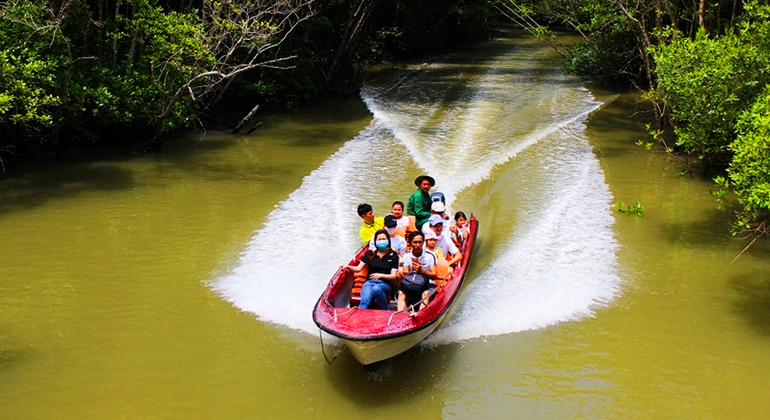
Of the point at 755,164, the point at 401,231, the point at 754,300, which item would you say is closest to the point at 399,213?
the point at 401,231

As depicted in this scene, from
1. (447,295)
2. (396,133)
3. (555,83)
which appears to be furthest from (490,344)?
(555,83)

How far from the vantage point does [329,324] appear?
7.44 meters

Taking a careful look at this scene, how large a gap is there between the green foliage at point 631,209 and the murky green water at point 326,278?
0.16 meters

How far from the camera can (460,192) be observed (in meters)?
14.5

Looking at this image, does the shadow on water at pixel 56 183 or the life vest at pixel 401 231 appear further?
the shadow on water at pixel 56 183

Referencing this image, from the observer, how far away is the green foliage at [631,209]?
12969 mm

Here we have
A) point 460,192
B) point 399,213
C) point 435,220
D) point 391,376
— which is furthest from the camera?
point 460,192

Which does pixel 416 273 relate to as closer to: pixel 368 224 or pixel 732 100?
pixel 368 224

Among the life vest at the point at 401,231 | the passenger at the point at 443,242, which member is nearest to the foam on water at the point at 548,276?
the passenger at the point at 443,242

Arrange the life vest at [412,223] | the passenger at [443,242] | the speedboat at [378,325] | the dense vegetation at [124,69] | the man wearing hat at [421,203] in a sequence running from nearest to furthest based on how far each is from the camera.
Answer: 1. the speedboat at [378,325]
2. the passenger at [443,242]
3. the life vest at [412,223]
4. the man wearing hat at [421,203]
5. the dense vegetation at [124,69]

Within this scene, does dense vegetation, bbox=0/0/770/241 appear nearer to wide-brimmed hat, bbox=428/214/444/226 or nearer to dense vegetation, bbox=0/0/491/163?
dense vegetation, bbox=0/0/491/163

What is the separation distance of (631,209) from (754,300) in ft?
12.5

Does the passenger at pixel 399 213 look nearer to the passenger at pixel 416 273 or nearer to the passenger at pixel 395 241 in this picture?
the passenger at pixel 395 241

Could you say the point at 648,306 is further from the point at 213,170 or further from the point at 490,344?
the point at 213,170
